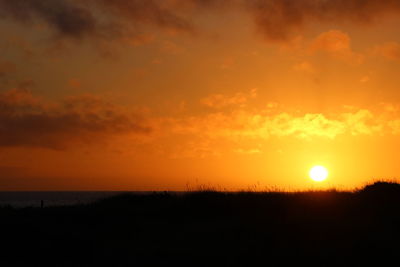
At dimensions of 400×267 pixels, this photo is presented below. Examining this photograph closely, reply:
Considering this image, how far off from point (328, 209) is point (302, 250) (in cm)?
784

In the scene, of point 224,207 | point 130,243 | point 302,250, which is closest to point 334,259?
point 302,250

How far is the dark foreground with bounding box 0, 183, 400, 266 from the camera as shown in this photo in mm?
16328

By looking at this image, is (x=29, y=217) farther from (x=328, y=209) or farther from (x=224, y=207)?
(x=328, y=209)

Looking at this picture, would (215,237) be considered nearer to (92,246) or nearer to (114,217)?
(92,246)

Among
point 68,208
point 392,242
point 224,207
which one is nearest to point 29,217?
point 68,208

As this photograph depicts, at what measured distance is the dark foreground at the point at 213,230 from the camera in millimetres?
16328

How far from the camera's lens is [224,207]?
85.4 feet

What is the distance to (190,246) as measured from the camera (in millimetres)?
17922

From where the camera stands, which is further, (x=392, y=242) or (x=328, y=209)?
(x=328, y=209)

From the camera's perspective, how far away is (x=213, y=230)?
66.5 feet

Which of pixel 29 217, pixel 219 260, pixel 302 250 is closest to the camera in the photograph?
pixel 219 260

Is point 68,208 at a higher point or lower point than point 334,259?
higher

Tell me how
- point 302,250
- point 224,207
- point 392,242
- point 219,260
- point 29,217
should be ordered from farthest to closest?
point 224,207 < point 29,217 < point 392,242 < point 302,250 < point 219,260

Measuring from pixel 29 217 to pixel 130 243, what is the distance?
7997 mm
